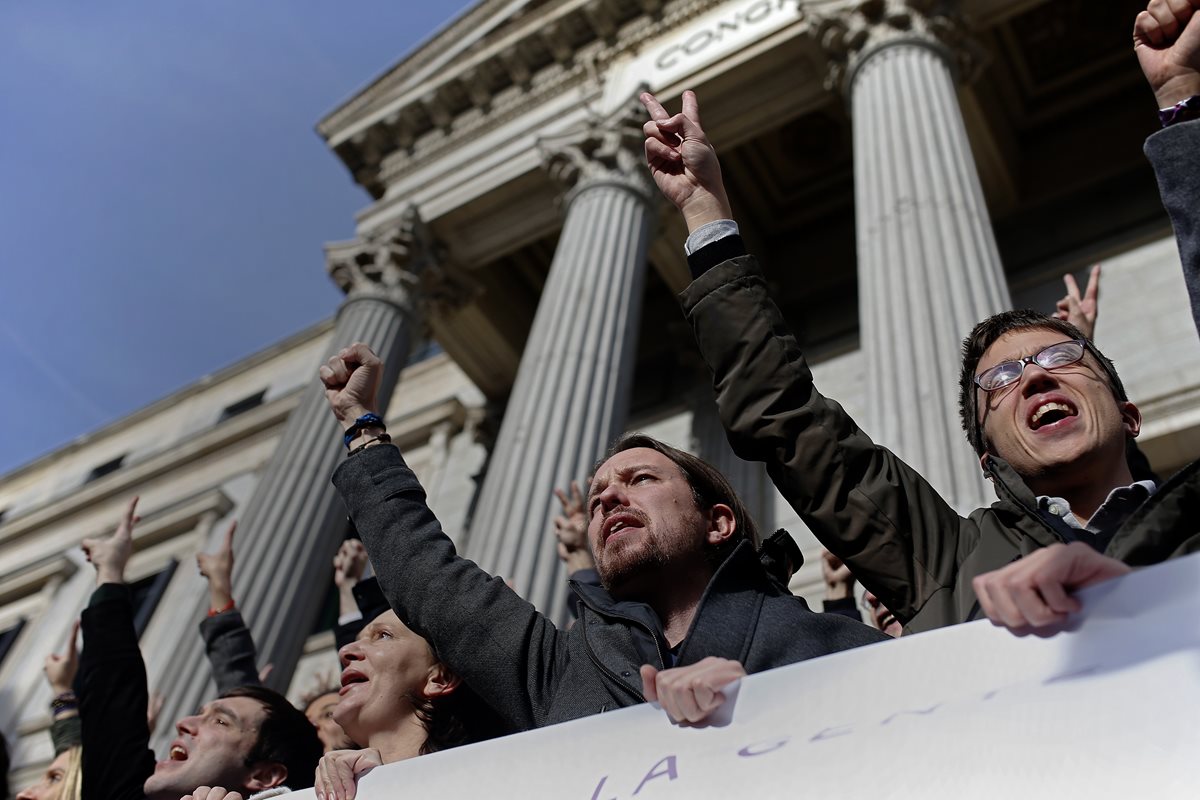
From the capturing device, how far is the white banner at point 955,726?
1308mm

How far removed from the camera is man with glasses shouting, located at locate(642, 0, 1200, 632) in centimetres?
207

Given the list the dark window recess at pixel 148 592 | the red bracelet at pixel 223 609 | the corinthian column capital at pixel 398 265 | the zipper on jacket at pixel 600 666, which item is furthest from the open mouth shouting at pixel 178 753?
the dark window recess at pixel 148 592

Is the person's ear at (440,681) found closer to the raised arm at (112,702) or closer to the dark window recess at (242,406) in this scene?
the raised arm at (112,702)

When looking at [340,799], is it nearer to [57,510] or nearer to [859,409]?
[859,409]

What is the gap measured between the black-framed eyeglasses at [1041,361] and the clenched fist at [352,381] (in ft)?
5.64

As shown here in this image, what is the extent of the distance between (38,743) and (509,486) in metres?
12.0

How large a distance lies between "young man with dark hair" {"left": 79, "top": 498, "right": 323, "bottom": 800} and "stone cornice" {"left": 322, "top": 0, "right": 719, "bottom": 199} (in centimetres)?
1031

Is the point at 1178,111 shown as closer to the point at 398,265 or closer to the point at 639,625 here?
the point at 639,625

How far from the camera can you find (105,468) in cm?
2227

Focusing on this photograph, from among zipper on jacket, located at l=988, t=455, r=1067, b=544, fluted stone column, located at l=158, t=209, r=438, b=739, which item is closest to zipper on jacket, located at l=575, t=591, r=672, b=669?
zipper on jacket, located at l=988, t=455, r=1067, b=544

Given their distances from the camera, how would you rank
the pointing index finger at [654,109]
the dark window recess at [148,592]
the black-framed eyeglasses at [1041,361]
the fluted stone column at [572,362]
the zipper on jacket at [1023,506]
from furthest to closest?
1. the dark window recess at [148,592]
2. the fluted stone column at [572,362]
3. the pointing index finger at [654,109]
4. the black-framed eyeglasses at [1041,361]
5. the zipper on jacket at [1023,506]

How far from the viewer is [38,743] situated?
15.8m

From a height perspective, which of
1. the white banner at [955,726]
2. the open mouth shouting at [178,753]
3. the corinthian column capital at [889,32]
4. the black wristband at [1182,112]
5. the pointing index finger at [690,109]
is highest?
the corinthian column capital at [889,32]

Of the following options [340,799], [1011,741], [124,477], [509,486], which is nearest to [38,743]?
[124,477]
